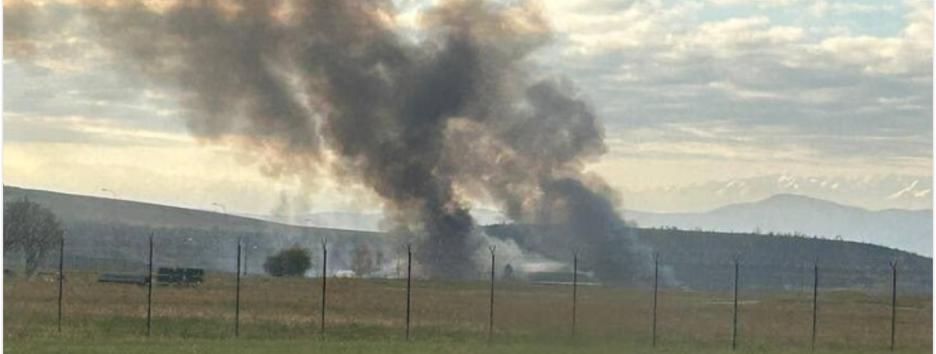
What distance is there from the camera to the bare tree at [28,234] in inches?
3442

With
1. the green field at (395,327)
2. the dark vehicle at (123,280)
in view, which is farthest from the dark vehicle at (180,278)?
the green field at (395,327)

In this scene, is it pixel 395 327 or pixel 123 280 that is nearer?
pixel 395 327

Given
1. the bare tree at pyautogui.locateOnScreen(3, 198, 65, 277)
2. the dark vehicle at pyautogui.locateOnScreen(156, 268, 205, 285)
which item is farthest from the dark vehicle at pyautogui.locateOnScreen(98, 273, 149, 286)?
the bare tree at pyautogui.locateOnScreen(3, 198, 65, 277)

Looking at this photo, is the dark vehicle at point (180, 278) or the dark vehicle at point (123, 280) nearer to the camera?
the dark vehicle at point (123, 280)

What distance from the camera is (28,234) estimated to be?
88.4 meters

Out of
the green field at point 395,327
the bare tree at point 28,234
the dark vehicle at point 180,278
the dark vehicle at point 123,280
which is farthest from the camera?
the bare tree at point 28,234

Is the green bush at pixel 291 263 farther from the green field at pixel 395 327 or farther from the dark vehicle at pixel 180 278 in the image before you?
the green field at pixel 395 327

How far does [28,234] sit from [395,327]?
5325cm

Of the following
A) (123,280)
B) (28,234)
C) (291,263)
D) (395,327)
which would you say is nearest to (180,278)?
(123,280)

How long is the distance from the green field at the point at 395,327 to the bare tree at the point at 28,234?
81.7 feet

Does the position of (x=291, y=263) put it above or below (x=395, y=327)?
below

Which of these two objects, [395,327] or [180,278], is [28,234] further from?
[395,327]

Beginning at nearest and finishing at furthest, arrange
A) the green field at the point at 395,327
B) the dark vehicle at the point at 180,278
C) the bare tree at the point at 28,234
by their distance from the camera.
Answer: the green field at the point at 395,327 < the dark vehicle at the point at 180,278 < the bare tree at the point at 28,234

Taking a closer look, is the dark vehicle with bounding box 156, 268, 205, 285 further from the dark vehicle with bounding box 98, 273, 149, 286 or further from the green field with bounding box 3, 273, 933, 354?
the green field with bounding box 3, 273, 933, 354
